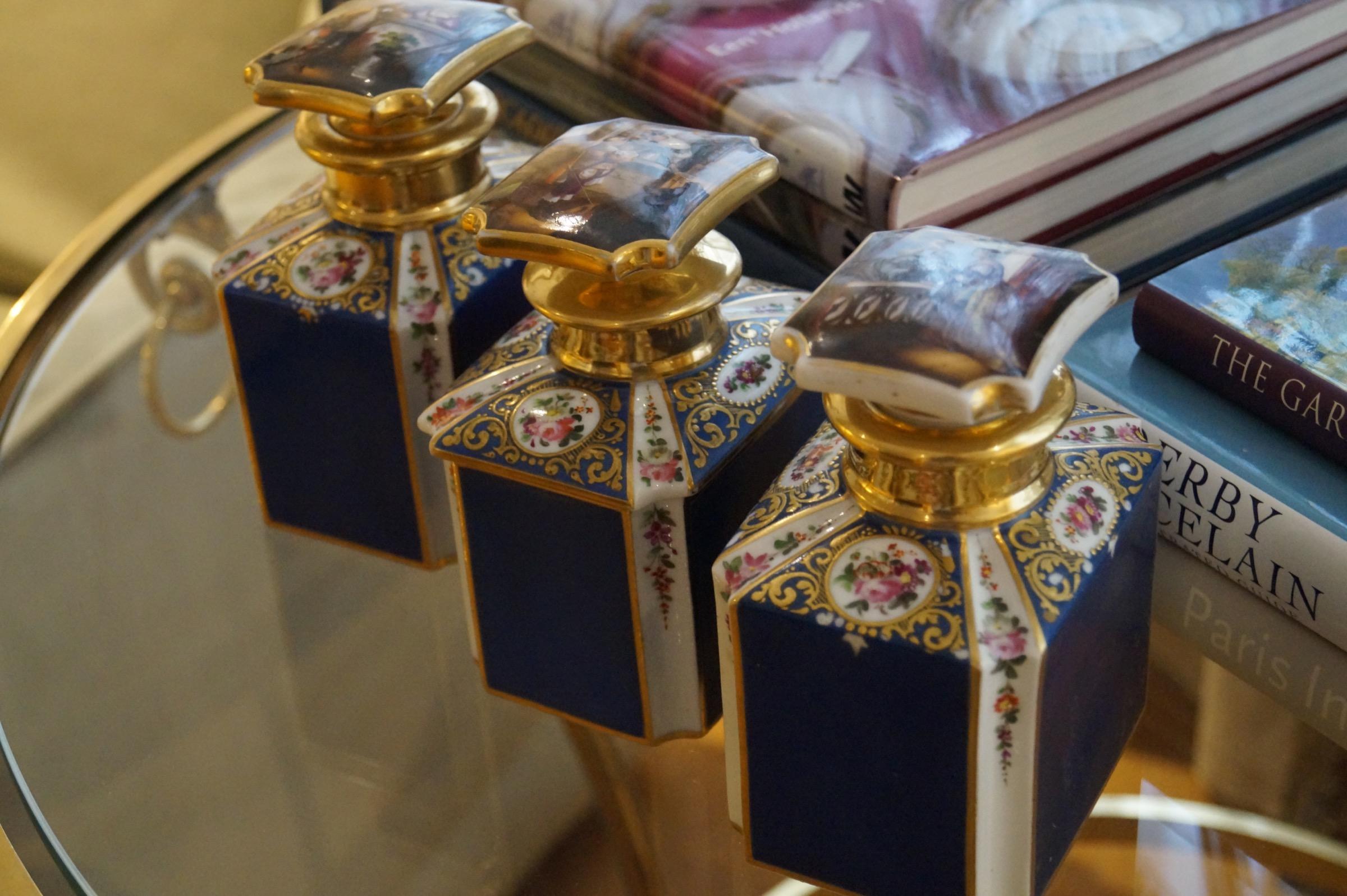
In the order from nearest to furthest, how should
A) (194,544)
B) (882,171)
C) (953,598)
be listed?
(953,598)
(882,171)
(194,544)

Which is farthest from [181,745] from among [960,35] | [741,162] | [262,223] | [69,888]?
[960,35]

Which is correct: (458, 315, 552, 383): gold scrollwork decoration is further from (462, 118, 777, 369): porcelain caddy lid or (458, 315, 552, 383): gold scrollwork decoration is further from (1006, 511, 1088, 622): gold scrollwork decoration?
(1006, 511, 1088, 622): gold scrollwork decoration

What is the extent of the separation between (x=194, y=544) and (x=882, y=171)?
352 mm

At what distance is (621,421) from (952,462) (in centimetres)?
11

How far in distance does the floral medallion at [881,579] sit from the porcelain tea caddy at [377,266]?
20 centimetres

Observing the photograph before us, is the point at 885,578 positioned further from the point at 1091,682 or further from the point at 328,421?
the point at 328,421

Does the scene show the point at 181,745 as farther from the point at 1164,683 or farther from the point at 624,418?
the point at 1164,683

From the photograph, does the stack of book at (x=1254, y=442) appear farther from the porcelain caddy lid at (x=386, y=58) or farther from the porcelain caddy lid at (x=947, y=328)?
the porcelain caddy lid at (x=386, y=58)

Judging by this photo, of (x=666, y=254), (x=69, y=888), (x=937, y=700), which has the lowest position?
(x=69, y=888)

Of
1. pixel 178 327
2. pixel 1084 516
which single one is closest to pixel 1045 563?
pixel 1084 516

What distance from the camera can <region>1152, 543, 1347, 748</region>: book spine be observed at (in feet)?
1.53

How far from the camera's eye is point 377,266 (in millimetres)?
525

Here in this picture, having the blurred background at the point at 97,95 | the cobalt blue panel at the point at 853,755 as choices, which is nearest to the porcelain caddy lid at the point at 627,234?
the cobalt blue panel at the point at 853,755

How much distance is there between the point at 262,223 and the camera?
564 millimetres
